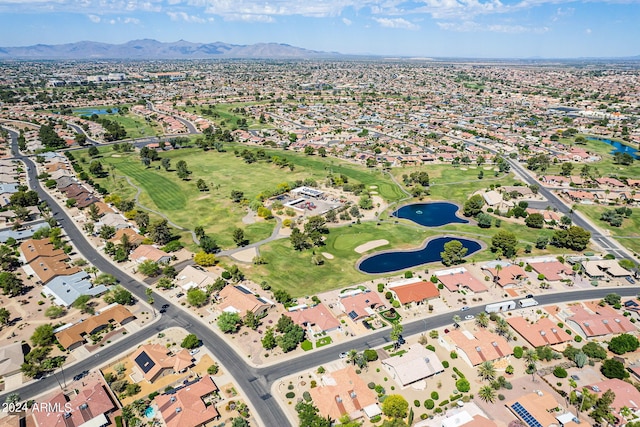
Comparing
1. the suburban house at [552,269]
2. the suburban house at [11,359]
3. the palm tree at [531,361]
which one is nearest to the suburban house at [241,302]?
the suburban house at [11,359]

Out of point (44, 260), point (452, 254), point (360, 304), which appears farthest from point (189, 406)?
point (452, 254)

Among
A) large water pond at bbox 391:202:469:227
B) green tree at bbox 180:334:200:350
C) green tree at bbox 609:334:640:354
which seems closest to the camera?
green tree at bbox 609:334:640:354

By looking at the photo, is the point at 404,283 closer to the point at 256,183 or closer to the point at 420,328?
the point at 420,328

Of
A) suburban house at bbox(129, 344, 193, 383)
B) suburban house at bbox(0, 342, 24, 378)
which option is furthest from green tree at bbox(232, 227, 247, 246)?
suburban house at bbox(0, 342, 24, 378)

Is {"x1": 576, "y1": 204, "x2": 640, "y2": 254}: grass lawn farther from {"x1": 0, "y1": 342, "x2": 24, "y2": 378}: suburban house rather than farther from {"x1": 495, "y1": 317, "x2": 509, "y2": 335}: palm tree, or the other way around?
{"x1": 0, "y1": 342, "x2": 24, "y2": 378}: suburban house

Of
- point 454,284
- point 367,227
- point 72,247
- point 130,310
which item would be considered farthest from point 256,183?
point 454,284
